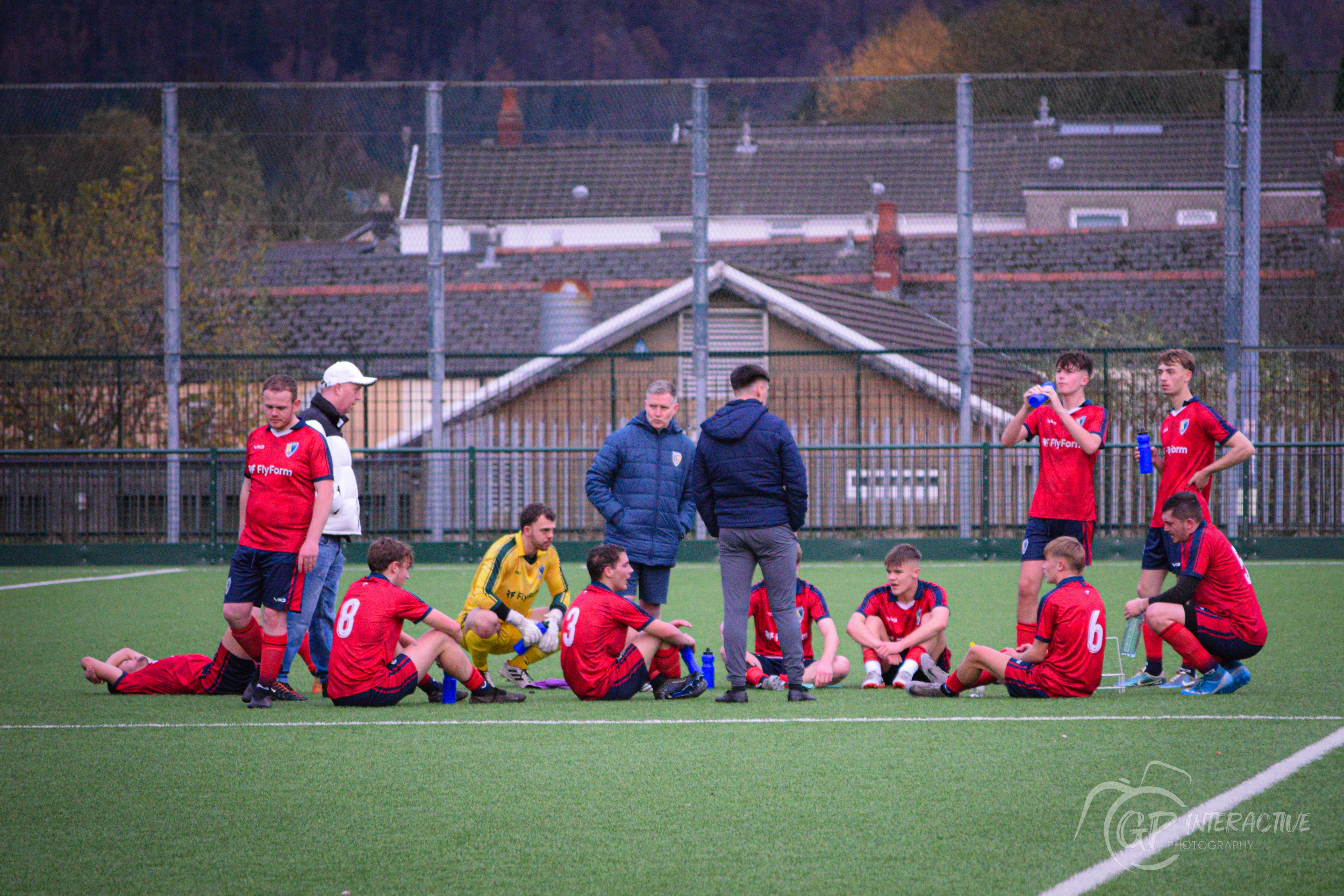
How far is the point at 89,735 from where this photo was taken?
22.0 ft

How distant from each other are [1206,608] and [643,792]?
12.4 feet

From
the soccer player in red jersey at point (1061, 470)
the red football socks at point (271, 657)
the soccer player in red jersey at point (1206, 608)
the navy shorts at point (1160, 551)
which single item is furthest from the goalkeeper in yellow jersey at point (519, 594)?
the navy shorts at point (1160, 551)

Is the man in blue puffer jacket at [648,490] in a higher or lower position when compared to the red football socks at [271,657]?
higher

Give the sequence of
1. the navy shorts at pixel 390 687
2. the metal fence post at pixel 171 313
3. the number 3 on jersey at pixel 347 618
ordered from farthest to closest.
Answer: the metal fence post at pixel 171 313 → the navy shorts at pixel 390 687 → the number 3 on jersey at pixel 347 618

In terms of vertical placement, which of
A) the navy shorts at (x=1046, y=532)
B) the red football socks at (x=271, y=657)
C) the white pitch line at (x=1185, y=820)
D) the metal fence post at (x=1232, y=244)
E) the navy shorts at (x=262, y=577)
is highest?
the metal fence post at (x=1232, y=244)

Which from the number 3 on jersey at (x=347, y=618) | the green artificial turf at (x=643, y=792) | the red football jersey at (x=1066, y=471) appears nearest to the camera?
the green artificial turf at (x=643, y=792)

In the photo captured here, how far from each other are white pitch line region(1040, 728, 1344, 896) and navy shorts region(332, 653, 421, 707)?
4.02 m

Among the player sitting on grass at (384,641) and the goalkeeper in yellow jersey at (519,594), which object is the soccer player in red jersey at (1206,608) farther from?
the player sitting on grass at (384,641)

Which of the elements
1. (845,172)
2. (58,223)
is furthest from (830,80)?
(58,223)

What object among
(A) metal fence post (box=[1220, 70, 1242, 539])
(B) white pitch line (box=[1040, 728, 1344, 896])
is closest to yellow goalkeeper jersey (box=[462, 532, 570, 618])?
(B) white pitch line (box=[1040, 728, 1344, 896])

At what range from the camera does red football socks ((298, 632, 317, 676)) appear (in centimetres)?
834

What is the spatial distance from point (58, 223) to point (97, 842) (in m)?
22.3

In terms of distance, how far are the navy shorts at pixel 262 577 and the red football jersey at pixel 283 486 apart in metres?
0.04

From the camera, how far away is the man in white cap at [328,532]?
793 cm
